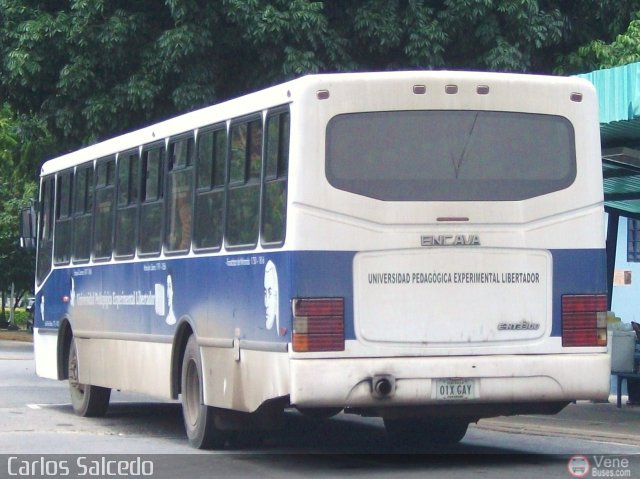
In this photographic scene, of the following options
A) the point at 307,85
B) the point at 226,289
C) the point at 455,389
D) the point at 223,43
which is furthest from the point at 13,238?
the point at 455,389

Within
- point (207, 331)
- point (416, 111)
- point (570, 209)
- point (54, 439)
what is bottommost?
point (54, 439)

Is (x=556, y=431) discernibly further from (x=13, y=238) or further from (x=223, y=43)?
(x=13, y=238)

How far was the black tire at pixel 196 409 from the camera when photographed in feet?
43.3

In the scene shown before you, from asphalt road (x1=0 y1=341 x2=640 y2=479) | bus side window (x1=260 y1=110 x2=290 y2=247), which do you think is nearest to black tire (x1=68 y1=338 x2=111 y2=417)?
asphalt road (x1=0 y1=341 x2=640 y2=479)

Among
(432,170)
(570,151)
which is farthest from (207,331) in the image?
(570,151)

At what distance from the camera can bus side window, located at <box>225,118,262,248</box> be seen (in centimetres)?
1222

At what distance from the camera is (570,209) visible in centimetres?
1191

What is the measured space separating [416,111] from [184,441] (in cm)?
456

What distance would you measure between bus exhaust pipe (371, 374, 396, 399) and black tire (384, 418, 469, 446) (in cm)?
256

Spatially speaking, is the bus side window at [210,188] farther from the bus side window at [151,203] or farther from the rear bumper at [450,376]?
→ the rear bumper at [450,376]

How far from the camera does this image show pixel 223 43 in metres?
23.1

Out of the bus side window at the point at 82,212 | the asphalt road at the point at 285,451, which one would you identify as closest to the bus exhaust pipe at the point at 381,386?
the asphalt road at the point at 285,451

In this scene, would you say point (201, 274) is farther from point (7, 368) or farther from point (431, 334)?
point (7, 368)

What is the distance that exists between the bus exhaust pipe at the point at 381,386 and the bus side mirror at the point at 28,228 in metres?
9.53
